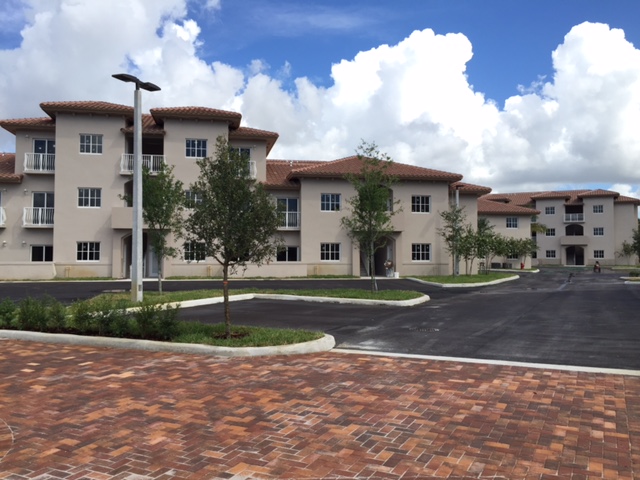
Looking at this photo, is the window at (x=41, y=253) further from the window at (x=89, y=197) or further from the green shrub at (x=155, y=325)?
the green shrub at (x=155, y=325)

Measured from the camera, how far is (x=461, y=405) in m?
6.09

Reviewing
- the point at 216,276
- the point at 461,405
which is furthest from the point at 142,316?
the point at 216,276

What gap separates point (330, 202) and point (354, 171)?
107 inches

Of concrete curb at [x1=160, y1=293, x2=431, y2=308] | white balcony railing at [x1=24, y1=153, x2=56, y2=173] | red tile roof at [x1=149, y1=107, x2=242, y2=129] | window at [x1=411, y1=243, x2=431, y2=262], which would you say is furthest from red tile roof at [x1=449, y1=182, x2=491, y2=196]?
white balcony railing at [x1=24, y1=153, x2=56, y2=173]

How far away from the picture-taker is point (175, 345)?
9.34 meters

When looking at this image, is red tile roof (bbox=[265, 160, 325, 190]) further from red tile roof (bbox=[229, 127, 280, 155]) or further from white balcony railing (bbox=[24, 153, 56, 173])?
white balcony railing (bbox=[24, 153, 56, 173])

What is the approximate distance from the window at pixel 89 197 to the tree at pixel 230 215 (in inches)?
976

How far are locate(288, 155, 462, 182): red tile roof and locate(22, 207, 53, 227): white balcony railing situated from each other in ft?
51.3

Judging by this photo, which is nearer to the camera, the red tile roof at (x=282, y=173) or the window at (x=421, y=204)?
the red tile roof at (x=282, y=173)

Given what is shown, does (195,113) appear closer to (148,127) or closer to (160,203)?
(148,127)

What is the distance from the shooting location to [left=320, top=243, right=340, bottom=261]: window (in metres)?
34.5

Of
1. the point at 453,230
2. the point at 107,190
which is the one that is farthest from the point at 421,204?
the point at 107,190

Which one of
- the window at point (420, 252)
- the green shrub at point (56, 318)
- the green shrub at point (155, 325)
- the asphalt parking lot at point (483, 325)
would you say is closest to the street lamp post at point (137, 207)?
the asphalt parking lot at point (483, 325)

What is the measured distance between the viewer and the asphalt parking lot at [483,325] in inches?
368
